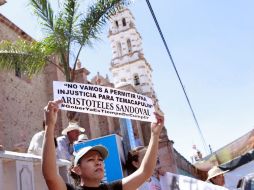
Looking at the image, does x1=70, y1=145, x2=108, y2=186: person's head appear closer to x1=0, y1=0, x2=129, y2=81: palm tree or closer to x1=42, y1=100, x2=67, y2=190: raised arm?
x1=42, y1=100, x2=67, y2=190: raised arm

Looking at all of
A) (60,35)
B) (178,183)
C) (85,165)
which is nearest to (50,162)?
(85,165)

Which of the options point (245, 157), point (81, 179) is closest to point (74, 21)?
point (245, 157)

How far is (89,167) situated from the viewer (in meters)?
2.79

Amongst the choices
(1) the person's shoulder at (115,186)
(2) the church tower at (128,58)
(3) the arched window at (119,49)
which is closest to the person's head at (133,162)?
(1) the person's shoulder at (115,186)

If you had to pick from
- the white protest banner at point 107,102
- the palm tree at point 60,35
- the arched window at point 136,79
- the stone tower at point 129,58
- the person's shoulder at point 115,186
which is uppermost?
the stone tower at point 129,58

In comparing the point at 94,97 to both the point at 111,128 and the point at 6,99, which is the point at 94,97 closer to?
the point at 6,99

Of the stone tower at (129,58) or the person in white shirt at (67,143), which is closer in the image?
the person in white shirt at (67,143)

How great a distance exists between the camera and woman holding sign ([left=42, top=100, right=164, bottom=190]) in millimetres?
2477

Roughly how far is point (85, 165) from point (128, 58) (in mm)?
51724

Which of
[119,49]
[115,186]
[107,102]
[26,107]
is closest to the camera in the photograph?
[115,186]

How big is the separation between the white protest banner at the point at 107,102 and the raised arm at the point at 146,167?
0.60 ft

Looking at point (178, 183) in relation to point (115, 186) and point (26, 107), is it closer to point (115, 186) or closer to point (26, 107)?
point (115, 186)

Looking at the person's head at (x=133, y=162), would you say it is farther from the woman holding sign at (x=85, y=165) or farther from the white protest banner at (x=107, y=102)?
the woman holding sign at (x=85, y=165)

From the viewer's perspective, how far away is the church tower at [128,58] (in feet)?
174
